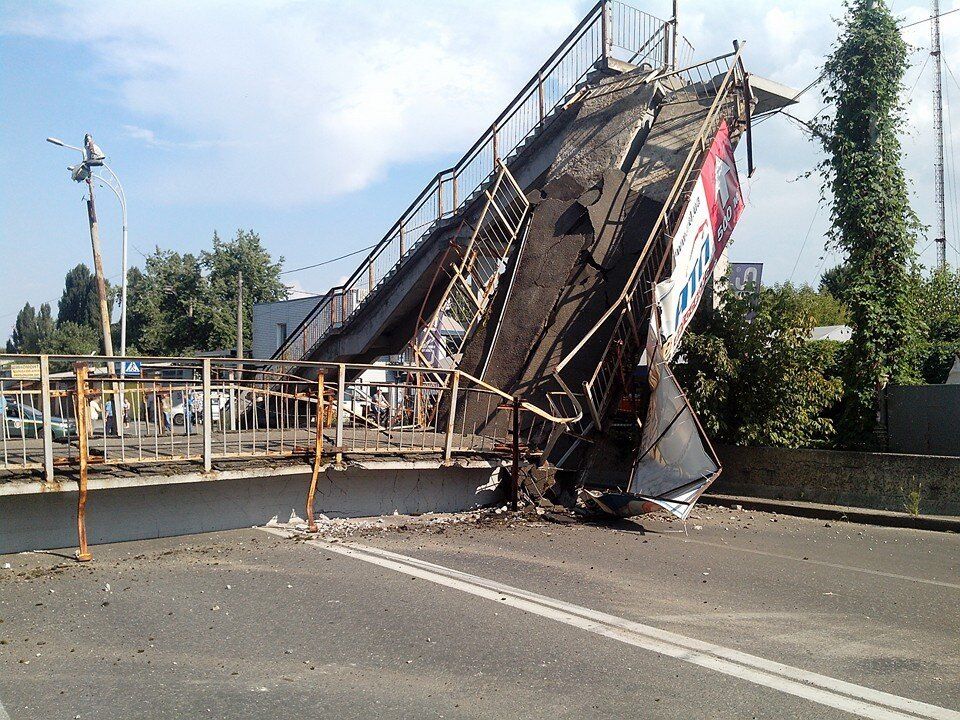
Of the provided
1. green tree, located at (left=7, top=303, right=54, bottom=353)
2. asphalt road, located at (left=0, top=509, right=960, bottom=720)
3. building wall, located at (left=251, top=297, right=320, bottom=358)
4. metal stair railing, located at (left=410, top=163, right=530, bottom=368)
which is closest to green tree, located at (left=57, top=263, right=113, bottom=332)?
green tree, located at (left=7, top=303, right=54, bottom=353)

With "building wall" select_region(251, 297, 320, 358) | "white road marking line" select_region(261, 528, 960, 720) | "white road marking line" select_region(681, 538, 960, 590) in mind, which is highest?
"building wall" select_region(251, 297, 320, 358)

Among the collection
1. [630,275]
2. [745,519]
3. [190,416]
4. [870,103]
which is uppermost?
[870,103]

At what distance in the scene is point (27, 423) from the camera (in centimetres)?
948

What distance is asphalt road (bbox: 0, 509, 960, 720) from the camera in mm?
4953

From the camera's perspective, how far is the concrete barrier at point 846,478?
11.6 meters

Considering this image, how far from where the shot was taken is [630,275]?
14.1 m

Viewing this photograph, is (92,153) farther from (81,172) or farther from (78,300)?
(78,300)

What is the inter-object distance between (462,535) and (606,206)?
24.8 feet

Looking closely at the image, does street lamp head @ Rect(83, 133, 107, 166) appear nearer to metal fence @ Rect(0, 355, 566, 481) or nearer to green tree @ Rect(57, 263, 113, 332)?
metal fence @ Rect(0, 355, 566, 481)

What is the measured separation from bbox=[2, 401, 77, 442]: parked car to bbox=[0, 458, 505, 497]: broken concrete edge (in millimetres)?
577

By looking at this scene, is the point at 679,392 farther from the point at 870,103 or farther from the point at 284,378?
the point at 870,103

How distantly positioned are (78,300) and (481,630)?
105 meters

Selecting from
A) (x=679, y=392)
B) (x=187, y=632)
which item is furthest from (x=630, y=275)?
(x=187, y=632)

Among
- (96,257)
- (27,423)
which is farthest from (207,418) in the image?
(96,257)
